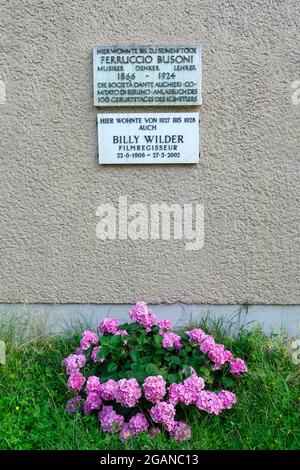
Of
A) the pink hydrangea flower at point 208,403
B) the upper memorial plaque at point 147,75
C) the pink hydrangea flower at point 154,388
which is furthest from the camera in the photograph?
the upper memorial plaque at point 147,75

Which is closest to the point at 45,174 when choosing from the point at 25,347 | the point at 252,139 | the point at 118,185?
the point at 118,185

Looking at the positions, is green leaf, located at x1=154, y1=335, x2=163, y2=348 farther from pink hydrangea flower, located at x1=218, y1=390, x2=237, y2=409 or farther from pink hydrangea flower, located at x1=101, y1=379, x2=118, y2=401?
pink hydrangea flower, located at x1=218, y1=390, x2=237, y2=409

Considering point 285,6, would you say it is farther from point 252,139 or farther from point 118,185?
point 118,185

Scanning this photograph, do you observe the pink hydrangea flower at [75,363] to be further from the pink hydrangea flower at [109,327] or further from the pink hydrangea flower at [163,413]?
the pink hydrangea flower at [163,413]

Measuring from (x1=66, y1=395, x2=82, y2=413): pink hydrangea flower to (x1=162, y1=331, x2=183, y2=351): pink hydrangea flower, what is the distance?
53cm

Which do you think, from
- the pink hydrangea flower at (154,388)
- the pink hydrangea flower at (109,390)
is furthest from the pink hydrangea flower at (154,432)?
the pink hydrangea flower at (109,390)

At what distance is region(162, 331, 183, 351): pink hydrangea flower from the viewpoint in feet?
8.25

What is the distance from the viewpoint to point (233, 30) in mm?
3014

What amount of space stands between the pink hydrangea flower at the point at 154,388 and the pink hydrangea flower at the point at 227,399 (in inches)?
14.8

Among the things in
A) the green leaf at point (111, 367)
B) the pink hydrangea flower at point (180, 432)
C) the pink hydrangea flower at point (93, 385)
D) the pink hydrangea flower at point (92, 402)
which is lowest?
the pink hydrangea flower at point (180, 432)

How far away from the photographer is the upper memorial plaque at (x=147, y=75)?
3.01m

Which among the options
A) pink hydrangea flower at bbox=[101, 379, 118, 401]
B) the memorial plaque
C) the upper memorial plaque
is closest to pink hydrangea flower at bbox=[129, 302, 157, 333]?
pink hydrangea flower at bbox=[101, 379, 118, 401]

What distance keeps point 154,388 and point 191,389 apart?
0.21 m

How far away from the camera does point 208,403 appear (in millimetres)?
2389
